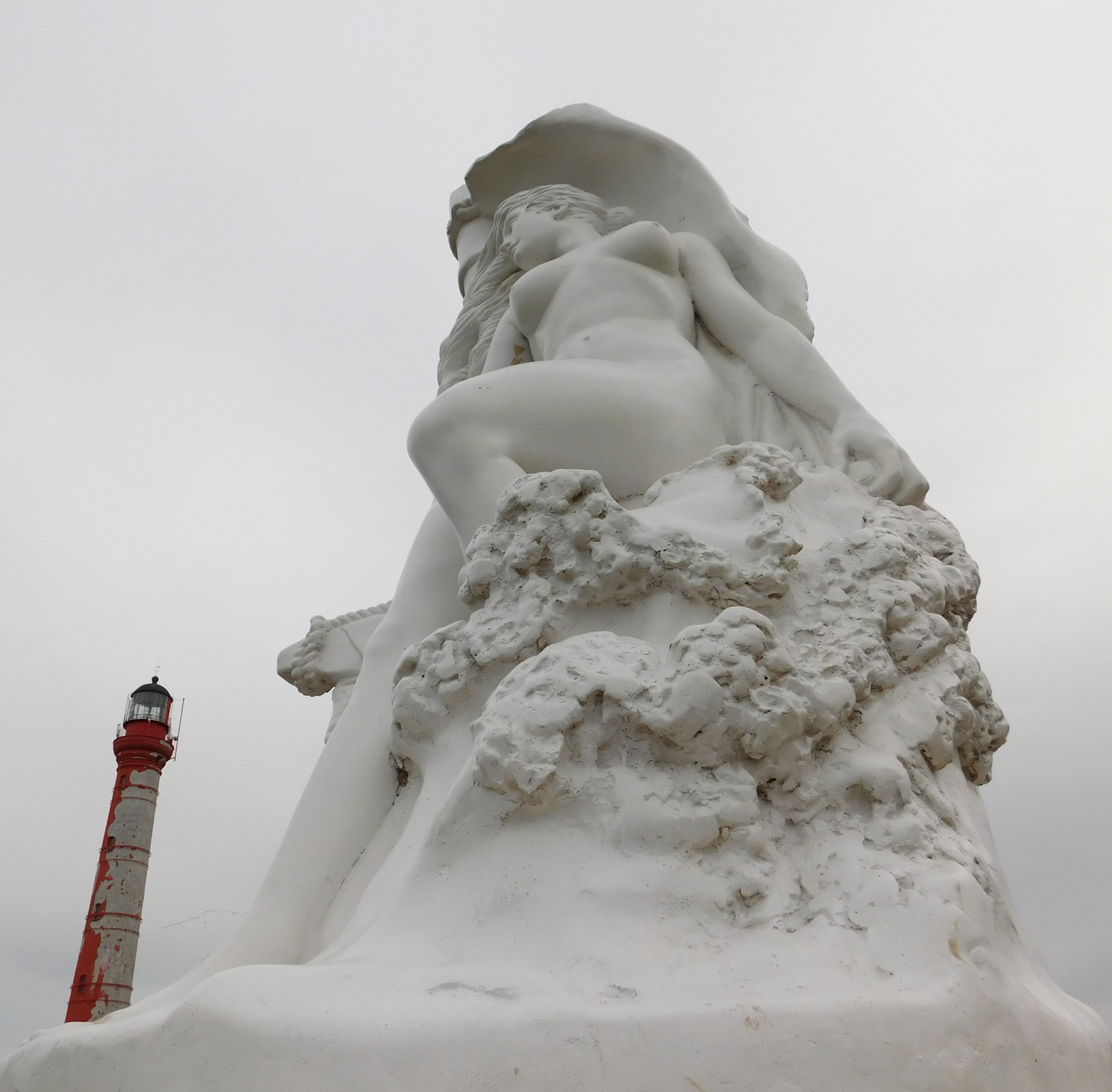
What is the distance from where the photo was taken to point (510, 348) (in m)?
2.76

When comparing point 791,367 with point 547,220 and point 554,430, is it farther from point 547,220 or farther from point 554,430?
point 547,220

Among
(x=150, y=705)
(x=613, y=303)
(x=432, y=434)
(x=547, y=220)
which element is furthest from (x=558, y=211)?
(x=150, y=705)

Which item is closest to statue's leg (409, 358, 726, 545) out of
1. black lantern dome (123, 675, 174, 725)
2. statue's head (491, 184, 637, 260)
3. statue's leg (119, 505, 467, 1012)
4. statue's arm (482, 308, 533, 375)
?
statue's leg (119, 505, 467, 1012)

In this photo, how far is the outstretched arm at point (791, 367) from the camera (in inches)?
84.1

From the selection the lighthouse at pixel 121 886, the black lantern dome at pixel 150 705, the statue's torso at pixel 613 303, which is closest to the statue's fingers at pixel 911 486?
the statue's torso at pixel 613 303

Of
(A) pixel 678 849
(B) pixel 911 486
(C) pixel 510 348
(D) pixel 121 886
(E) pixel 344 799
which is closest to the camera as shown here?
(A) pixel 678 849

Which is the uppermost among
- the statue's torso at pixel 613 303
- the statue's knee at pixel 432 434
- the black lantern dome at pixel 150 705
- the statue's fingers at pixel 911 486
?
the black lantern dome at pixel 150 705

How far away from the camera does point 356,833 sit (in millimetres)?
1854

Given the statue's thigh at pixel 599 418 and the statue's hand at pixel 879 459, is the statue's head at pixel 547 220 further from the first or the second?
the statue's hand at pixel 879 459

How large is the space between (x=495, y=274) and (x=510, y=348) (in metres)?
0.63

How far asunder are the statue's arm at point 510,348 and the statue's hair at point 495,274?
34cm

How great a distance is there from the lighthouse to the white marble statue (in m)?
12.7

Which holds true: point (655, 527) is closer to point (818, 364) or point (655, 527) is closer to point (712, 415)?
point (712, 415)

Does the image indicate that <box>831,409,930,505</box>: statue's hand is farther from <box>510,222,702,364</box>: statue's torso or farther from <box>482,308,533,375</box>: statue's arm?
<box>482,308,533,375</box>: statue's arm
